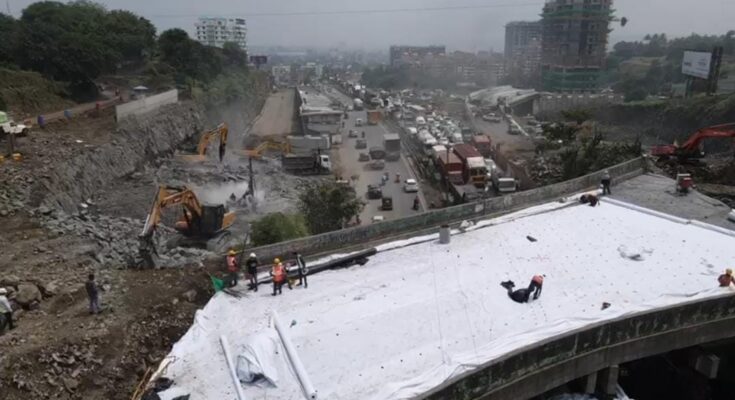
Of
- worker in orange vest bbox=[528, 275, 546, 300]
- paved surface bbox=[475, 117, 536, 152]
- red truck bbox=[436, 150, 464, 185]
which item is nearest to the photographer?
worker in orange vest bbox=[528, 275, 546, 300]

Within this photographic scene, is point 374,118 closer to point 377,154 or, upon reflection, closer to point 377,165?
point 377,154

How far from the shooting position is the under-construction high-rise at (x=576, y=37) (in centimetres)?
9625

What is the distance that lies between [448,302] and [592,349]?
3.05 metres

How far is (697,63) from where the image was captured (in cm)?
5603

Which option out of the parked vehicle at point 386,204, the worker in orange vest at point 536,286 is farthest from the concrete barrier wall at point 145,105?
the worker in orange vest at point 536,286

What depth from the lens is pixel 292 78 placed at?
160 m

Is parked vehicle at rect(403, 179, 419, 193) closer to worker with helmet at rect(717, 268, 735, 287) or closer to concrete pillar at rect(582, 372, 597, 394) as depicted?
worker with helmet at rect(717, 268, 735, 287)

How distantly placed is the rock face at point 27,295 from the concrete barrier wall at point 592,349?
31.4 ft

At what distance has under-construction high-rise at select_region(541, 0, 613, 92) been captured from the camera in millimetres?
96250

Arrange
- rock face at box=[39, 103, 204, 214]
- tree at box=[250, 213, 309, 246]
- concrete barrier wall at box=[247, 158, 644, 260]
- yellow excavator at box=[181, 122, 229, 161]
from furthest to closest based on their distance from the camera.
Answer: yellow excavator at box=[181, 122, 229, 161] < rock face at box=[39, 103, 204, 214] < tree at box=[250, 213, 309, 246] < concrete barrier wall at box=[247, 158, 644, 260]

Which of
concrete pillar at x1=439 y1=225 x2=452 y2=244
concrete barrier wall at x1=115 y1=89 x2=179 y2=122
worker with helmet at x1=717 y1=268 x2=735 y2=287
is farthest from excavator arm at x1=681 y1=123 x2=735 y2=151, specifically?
concrete barrier wall at x1=115 y1=89 x2=179 y2=122

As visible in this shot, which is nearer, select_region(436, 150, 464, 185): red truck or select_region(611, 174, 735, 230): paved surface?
select_region(611, 174, 735, 230): paved surface

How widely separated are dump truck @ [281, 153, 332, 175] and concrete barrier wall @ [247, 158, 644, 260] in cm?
2174

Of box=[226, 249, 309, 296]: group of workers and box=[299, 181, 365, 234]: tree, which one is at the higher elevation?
box=[226, 249, 309, 296]: group of workers
